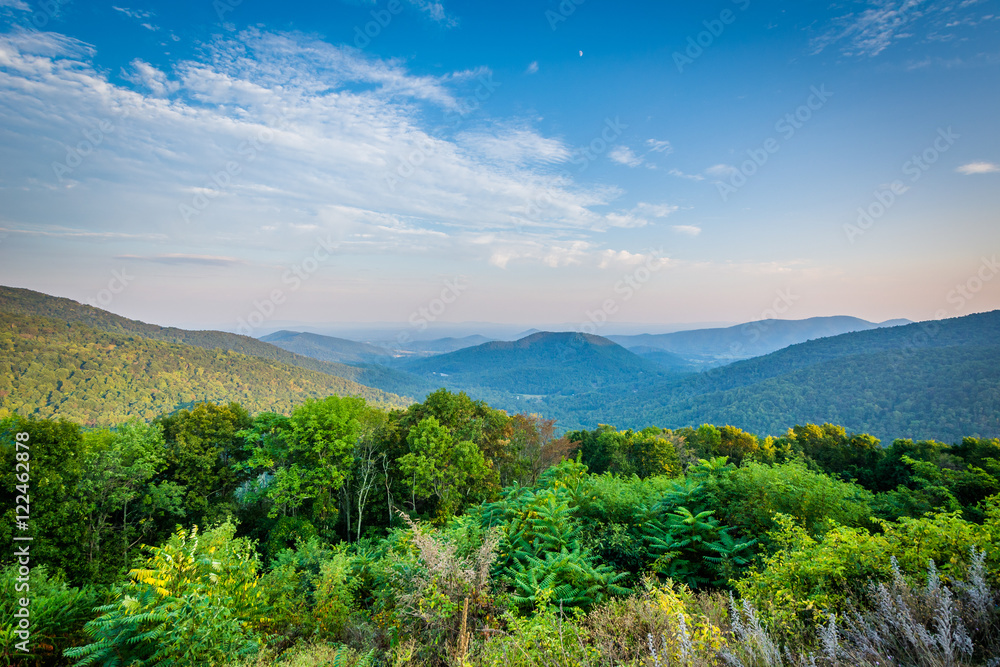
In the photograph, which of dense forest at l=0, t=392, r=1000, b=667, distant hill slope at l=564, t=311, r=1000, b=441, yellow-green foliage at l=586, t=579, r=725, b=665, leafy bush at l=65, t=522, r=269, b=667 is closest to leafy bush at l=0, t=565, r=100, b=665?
dense forest at l=0, t=392, r=1000, b=667

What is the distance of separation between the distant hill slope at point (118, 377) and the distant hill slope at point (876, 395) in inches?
4548

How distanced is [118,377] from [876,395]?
225 metres

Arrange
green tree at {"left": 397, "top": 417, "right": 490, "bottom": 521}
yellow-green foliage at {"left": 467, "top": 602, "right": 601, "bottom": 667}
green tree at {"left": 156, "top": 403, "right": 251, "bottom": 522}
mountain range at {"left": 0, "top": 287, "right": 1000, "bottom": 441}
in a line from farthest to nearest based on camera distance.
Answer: mountain range at {"left": 0, "top": 287, "right": 1000, "bottom": 441}, green tree at {"left": 397, "top": 417, "right": 490, "bottom": 521}, green tree at {"left": 156, "top": 403, "right": 251, "bottom": 522}, yellow-green foliage at {"left": 467, "top": 602, "right": 601, "bottom": 667}

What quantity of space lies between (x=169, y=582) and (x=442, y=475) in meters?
12.5

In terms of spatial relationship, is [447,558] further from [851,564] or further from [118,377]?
[118,377]

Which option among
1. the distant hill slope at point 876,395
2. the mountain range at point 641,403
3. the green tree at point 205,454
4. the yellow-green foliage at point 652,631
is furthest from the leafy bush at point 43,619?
the distant hill slope at point 876,395

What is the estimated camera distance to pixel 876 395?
110188mm

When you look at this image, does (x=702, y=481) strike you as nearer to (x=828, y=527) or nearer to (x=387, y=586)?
(x=828, y=527)

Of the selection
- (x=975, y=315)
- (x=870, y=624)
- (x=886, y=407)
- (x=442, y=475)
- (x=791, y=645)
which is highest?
(x=975, y=315)

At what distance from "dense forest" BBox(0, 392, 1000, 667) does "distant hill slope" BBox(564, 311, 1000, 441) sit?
10278 centimetres

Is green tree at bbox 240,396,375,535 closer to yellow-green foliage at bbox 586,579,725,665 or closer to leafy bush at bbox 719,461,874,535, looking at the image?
yellow-green foliage at bbox 586,579,725,665

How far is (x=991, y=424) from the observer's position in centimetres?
7462

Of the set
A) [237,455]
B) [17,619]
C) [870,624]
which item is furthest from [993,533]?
[237,455]

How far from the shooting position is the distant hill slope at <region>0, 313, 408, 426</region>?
3536 inches
